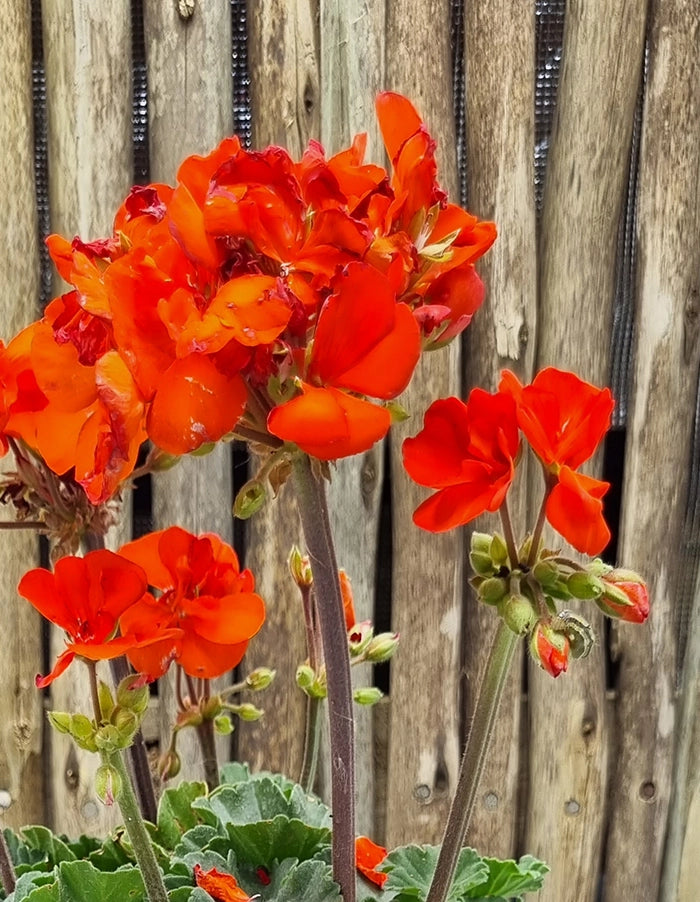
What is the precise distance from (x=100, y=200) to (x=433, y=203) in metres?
0.75

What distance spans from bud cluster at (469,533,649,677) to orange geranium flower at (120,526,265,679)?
0.09m

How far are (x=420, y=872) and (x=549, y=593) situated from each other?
0.19m

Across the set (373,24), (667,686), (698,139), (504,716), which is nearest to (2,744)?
(504,716)

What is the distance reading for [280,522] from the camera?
1.01 metres

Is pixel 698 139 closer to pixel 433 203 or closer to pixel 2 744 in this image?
pixel 433 203

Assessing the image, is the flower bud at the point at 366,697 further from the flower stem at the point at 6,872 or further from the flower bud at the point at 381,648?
the flower stem at the point at 6,872

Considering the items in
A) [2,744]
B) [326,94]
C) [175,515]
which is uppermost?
[326,94]

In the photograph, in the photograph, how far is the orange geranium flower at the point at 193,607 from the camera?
0.33 meters

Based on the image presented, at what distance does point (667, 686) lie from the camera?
1098 mm

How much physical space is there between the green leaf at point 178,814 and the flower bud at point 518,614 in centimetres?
21

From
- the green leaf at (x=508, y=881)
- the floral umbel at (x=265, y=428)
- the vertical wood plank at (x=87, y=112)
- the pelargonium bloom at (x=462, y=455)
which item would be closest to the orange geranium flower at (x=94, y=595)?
the floral umbel at (x=265, y=428)

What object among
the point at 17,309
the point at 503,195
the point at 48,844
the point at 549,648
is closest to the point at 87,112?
the point at 17,309

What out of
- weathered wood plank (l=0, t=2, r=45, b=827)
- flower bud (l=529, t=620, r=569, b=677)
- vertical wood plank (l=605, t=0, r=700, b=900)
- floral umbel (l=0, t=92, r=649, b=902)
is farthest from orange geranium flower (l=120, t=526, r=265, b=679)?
vertical wood plank (l=605, t=0, r=700, b=900)

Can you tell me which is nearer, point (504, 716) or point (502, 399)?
point (502, 399)
